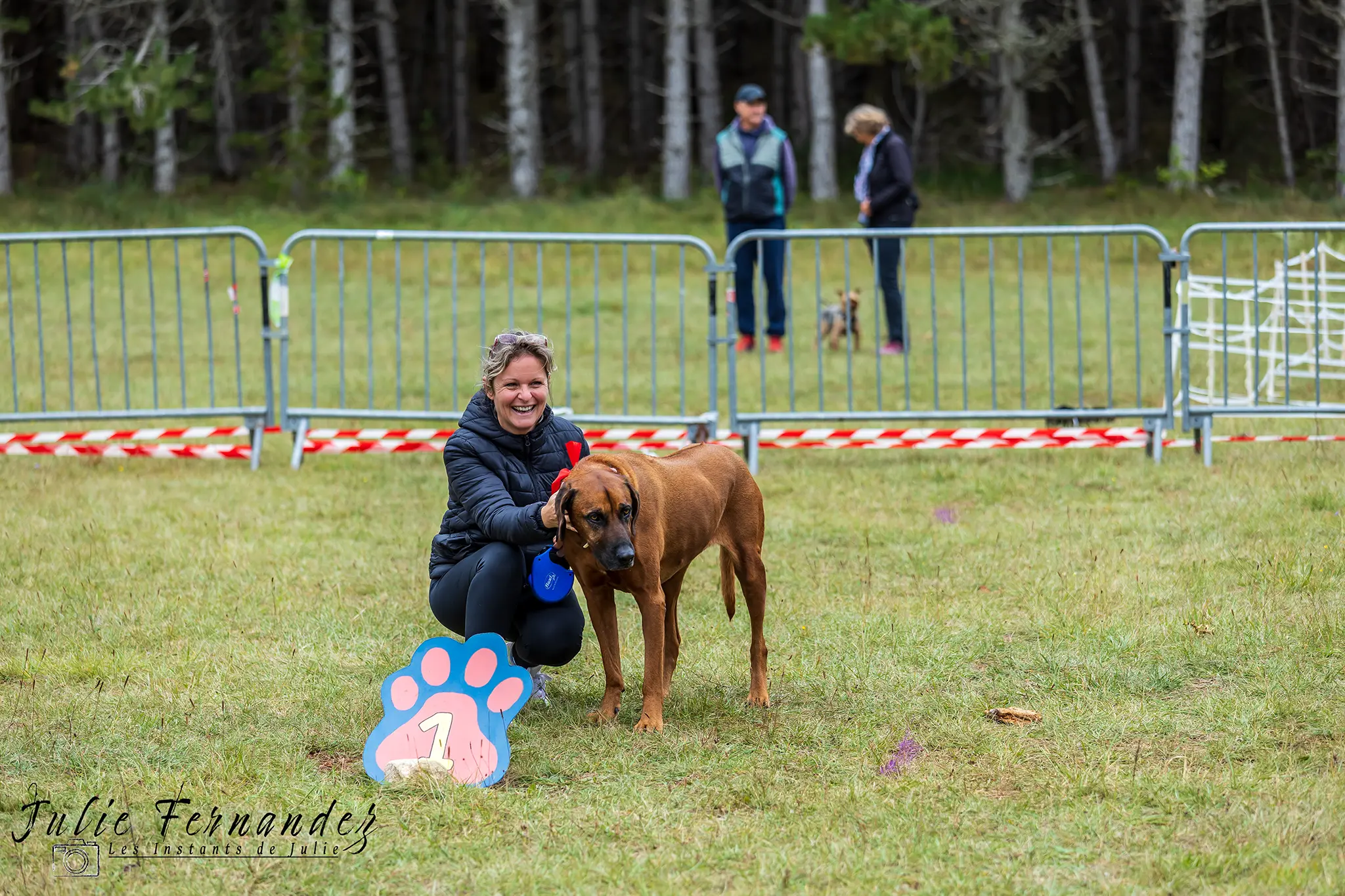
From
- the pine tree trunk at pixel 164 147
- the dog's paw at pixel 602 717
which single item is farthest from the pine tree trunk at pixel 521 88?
the dog's paw at pixel 602 717

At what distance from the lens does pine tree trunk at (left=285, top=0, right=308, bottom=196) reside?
27.1 meters

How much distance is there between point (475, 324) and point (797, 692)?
1131 centimetres

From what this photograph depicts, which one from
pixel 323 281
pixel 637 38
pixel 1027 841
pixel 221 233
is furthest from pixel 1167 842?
pixel 637 38

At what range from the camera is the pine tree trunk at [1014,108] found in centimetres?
2416

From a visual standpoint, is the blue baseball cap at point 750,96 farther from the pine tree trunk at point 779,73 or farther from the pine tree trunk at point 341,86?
the pine tree trunk at point 779,73

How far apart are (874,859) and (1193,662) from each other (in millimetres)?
2106

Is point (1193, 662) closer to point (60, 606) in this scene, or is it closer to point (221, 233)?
point (60, 606)

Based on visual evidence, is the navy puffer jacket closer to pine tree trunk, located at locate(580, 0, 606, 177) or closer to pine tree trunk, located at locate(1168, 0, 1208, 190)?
pine tree trunk, located at locate(1168, 0, 1208, 190)

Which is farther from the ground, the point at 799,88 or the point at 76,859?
the point at 799,88

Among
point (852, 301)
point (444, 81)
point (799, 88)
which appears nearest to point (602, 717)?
point (852, 301)

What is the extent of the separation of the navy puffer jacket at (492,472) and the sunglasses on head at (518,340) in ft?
0.81

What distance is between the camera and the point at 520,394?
4.71m

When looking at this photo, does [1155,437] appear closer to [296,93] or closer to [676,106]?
[676,106]

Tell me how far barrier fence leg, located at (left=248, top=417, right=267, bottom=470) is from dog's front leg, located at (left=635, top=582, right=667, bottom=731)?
17.3 feet
